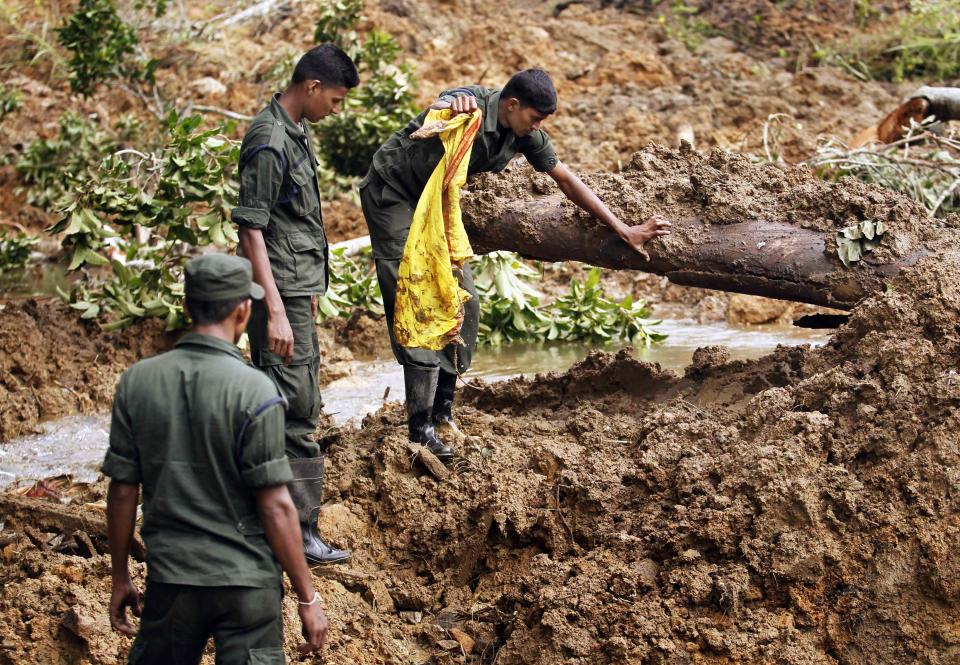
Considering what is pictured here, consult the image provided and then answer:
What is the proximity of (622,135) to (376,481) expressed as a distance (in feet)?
29.0

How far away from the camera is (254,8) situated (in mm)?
15148

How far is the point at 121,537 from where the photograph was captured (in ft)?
9.83

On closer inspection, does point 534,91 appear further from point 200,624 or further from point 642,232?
point 200,624

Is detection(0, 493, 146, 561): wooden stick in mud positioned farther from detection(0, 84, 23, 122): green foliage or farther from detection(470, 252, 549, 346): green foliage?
detection(0, 84, 23, 122): green foliage

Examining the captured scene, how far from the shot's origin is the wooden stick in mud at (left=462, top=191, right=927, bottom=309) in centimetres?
523

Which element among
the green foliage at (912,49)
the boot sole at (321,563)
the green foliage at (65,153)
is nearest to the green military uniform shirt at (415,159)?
the boot sole at (321,563)

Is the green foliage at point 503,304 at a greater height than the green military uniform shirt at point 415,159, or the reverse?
the green military uniform shirt at point 415,159

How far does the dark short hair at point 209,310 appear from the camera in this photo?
2.94 meters

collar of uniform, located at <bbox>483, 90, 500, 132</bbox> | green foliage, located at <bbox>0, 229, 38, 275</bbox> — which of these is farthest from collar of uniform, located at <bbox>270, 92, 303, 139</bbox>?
green foliage, located at <bbox>0, 229, 38, 275</bbox>

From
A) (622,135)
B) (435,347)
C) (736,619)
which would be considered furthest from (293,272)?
(622,135)

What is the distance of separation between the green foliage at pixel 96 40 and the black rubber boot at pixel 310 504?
23.5 feet

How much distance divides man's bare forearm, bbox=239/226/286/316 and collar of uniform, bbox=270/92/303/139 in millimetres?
446

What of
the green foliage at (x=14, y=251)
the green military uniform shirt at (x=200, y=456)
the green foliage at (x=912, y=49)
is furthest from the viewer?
the green foliage at (x=912, y=49)

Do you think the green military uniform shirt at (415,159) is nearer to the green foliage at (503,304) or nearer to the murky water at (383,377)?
the murky water at (383,377)
